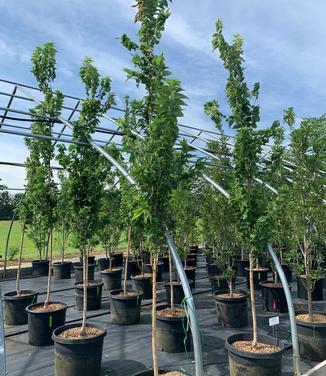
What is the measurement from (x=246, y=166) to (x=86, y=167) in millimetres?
2544

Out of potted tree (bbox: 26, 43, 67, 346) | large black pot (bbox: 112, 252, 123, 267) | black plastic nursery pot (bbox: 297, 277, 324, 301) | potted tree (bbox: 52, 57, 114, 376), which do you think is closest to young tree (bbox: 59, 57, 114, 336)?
potted tree (bbox: 52, 57, 114, 376)

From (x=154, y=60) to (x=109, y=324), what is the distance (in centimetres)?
571

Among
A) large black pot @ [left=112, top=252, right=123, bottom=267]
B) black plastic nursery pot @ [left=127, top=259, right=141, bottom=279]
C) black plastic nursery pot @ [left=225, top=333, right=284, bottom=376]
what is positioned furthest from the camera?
large black pot @ [left=112, top=252, right=123, bottom=267]

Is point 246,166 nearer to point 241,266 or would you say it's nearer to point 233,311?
point 233,311

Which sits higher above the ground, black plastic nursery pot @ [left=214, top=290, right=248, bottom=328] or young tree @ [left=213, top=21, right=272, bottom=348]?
young tree @ [left=213, top=21, right=272, bottom=348]

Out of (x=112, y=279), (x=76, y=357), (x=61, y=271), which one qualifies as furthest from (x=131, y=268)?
(x=76, y=357)

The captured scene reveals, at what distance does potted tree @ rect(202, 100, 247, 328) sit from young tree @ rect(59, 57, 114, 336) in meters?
2.28

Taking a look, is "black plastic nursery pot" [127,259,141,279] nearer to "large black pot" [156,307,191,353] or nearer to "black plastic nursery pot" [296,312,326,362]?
"large black pot" [156,307,191,353]

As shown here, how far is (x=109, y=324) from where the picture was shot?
754 centimetres

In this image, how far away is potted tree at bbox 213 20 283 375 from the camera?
501cm

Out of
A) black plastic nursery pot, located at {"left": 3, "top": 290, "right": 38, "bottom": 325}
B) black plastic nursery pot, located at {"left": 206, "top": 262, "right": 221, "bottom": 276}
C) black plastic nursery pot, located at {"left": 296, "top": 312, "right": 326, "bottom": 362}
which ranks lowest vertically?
black plastic nursery pot, located at {"left": 296, "top": 312, "right": 326, "bottom": 362}

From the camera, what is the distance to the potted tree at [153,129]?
3990mm

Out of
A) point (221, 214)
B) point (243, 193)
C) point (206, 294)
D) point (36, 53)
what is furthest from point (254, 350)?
point (36, 53)

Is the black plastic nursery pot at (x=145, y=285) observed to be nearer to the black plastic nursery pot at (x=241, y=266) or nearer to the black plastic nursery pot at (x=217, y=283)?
the black plastic nursery pot at (x=217, y=283)
